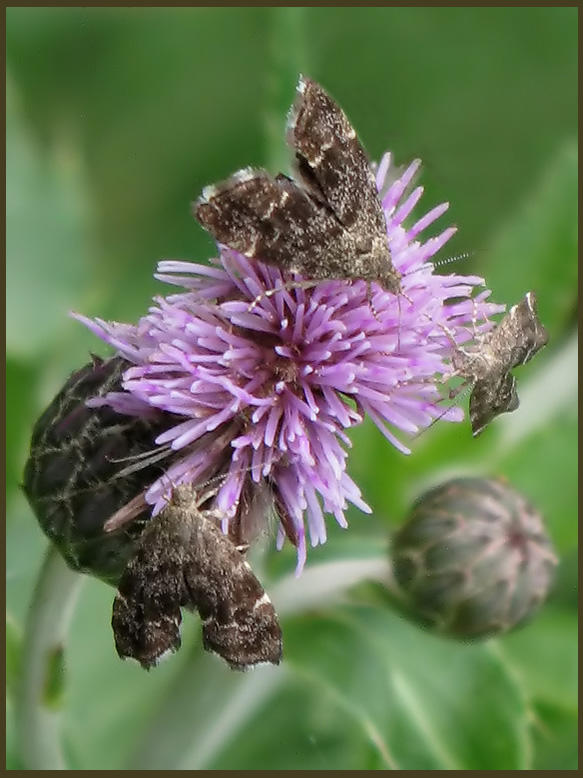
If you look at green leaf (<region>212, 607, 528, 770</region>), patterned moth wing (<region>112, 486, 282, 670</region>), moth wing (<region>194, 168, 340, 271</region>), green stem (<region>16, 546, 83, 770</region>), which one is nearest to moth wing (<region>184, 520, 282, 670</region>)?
patterned moth wing (<region>112, 486, 282, 670</region>)

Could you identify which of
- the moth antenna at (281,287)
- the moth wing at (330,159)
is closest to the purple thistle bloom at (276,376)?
the moth antenna at (281,287)

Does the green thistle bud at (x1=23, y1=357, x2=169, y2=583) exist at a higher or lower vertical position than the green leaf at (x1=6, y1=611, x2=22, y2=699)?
higher

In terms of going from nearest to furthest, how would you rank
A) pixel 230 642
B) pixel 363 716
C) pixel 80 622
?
pixel 230 642 < pixel 363 716 < pixel 80 622

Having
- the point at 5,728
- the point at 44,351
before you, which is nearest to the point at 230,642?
the point at 5,728

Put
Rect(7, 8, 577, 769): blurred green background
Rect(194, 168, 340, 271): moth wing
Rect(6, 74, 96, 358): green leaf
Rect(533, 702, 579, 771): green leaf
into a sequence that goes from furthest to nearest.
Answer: Rect(6, 74, 96, 358): green leaf, Rect(533, 702, 579, 771): green leaf, Rect(7, 8, 577, 769): blurred green background, Rect(194, 168, 340, 271): moth wing

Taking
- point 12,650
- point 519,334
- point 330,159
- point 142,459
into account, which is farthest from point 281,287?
point 12,650

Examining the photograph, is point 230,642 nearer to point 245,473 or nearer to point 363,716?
point 245,473

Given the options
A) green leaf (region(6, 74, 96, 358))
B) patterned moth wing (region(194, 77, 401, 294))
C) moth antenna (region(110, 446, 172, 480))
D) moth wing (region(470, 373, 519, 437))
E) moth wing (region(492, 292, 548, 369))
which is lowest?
moth wing (region(470, 373, 519, 437))

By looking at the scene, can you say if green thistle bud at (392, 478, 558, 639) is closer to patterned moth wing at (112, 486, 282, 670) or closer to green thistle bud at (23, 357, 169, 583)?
patterned moth wing at (112, 486, 282, 670)
